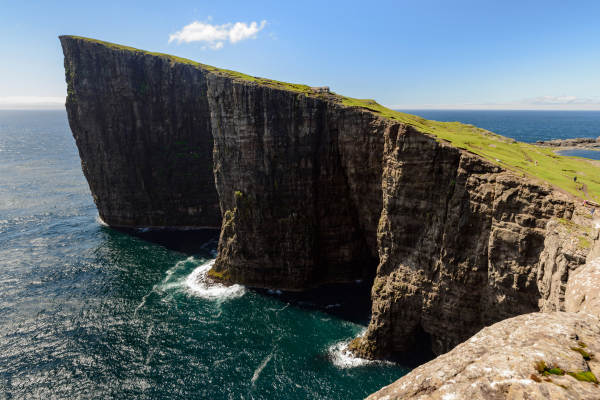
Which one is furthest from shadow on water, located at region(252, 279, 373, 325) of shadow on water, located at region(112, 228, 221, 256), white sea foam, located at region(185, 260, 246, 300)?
shadow on water, located at region(112, 228, 221, 256)

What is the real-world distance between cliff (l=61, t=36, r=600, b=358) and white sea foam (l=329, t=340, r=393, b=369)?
4.24 feet

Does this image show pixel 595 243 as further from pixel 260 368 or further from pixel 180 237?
pixel 180 237

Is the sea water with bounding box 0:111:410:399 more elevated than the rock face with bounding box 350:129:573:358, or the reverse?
the rock face with bounding box 350:129:573:358

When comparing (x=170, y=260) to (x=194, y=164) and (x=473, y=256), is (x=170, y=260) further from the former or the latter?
(x=473, y=256)

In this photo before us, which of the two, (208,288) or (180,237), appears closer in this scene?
(208,288)

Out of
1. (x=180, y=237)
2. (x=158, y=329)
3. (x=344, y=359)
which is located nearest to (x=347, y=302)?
(x=344, y=359)

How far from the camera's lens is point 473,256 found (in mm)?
35156

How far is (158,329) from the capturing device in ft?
157

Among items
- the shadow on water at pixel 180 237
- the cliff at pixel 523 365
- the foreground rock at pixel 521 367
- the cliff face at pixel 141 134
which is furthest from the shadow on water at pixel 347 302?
the foreground rock at pixel 521 367

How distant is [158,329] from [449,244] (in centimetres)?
4406

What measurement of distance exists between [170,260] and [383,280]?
4898cm

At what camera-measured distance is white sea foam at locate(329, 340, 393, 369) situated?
1599 inches

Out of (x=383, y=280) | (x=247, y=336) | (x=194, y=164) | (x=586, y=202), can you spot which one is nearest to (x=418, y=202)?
(x=383, y=280)

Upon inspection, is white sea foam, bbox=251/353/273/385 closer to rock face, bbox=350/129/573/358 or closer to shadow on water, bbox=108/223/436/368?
rock face, bbox=350/129/573/358
